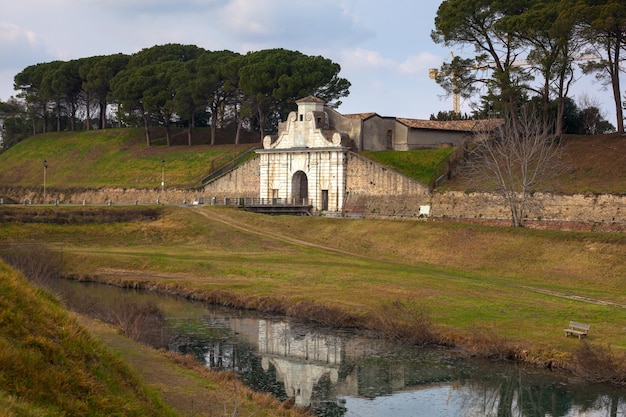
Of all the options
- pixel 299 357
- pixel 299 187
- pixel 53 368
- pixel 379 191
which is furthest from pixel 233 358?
pixel 299 187

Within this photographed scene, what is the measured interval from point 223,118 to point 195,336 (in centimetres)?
6840

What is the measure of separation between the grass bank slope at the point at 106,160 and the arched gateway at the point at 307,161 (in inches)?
432

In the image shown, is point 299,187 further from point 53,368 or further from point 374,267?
point 53,368

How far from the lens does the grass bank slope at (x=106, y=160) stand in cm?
8619

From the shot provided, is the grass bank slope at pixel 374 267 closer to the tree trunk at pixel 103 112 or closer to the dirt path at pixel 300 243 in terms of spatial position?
the dirt path at pixel 300 243

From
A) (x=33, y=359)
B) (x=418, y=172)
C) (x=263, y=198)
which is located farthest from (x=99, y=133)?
(x=33, y=359)

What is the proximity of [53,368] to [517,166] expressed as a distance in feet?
Answer: 175

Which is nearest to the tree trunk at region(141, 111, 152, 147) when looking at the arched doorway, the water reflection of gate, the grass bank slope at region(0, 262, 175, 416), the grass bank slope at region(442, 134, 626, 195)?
the arched doorway

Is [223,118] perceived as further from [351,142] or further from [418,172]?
[418,172]

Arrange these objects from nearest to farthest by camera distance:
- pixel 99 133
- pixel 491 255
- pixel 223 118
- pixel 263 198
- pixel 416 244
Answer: pixel 491 255, pixel 416 244, pixel 263 198, pixel 223 118, pixel 99 133

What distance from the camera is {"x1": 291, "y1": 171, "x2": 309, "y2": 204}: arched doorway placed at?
237 ft

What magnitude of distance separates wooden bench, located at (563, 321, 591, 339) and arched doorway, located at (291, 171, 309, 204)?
43.6 m

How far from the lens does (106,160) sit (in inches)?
3856

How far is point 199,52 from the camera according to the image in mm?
114375
